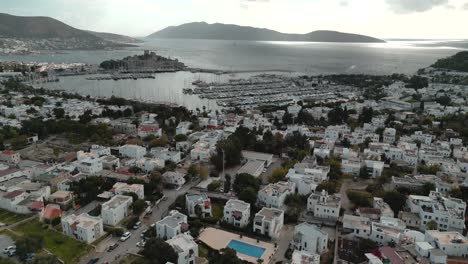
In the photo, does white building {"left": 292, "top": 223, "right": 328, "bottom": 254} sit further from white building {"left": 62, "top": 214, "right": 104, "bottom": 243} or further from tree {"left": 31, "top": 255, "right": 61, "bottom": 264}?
tree {"left": 31, "top": 255, "right": 61, "bottom": 264}

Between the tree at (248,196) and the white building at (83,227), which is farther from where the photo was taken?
the tree at (248,196)

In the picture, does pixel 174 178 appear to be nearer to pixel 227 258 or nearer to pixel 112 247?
pixel 112 247

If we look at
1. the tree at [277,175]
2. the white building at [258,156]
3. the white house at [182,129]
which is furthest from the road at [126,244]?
the white house at [182,129]

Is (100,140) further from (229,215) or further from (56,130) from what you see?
(229,215)

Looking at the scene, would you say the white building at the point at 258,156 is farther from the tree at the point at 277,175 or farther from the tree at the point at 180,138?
the tree at the point at 180,138

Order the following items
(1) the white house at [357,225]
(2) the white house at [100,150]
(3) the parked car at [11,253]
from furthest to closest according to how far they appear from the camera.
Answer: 1. (2) the white house at [100,150]
2. (1) the white house at [357,225]
3. (3) the parked car at [11,253]

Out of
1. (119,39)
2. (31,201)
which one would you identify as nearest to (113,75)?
(31,201)
